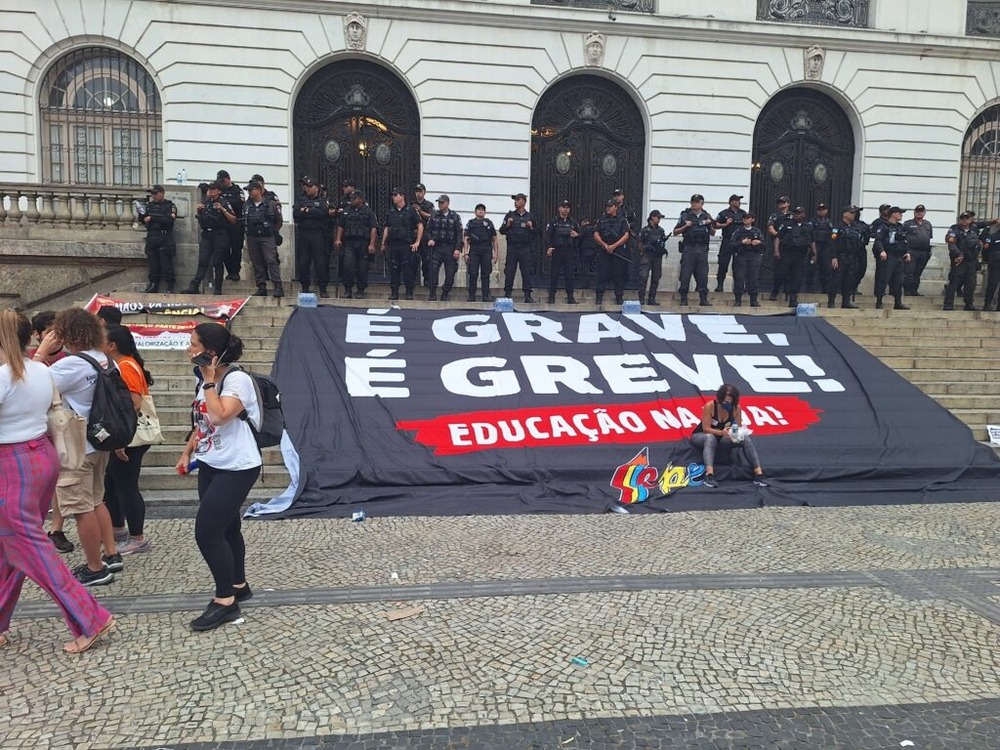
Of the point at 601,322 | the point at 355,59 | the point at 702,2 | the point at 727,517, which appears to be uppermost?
the point at 702,2

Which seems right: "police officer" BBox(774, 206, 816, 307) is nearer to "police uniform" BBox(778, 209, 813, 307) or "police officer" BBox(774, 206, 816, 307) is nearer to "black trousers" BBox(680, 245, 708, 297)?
"police uniform" BBox(778, 209, 813, 307)

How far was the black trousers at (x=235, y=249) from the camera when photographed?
11.9 metres

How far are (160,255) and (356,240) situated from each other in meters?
3.33

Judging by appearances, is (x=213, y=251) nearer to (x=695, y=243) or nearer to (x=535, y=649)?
(x=695, y=243)

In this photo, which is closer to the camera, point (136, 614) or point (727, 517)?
point (136, 614)

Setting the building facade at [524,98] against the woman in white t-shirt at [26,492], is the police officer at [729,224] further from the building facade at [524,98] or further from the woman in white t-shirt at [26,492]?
the woman in white t-shirt at [26,492]

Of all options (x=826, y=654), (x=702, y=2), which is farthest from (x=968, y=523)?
(x=702, y=2)

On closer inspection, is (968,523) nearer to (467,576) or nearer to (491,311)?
(467,576)

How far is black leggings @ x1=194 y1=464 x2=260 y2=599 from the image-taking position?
401 centimetres

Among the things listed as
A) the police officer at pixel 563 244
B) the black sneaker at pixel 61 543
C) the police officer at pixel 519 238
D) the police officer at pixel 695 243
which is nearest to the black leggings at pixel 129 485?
A: the black sneaker at pixel 61 543

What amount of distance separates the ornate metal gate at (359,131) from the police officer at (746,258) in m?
7.71

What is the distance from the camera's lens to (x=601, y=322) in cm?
988

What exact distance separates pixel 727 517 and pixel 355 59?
46.6 ft

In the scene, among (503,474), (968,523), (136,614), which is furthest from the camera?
(503,474)
